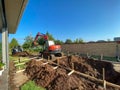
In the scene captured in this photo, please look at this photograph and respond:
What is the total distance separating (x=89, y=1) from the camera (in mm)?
12773

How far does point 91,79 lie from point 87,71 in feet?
8.89

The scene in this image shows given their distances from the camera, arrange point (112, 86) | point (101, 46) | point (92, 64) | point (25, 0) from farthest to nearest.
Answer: point (101, 46), point (92, 64), point (112, 86), point (25, 0)

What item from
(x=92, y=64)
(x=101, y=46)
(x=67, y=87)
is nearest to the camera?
(x=67, y=87)

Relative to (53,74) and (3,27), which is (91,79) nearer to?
(53,74)

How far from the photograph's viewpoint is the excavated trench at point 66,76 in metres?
5.53

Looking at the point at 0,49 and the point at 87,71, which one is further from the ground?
the point at 0,49

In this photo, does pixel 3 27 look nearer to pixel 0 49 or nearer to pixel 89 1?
pixel 0 49

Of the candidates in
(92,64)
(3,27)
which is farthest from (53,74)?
(92,64)

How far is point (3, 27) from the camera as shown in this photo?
6.74 metres

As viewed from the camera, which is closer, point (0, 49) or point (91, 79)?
point (0, 49)

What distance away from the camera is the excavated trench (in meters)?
5.53

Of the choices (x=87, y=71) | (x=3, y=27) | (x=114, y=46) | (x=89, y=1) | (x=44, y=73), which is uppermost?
(x=89, y=1)

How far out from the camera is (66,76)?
6152mm

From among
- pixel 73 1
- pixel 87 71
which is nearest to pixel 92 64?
pixel 87 71
